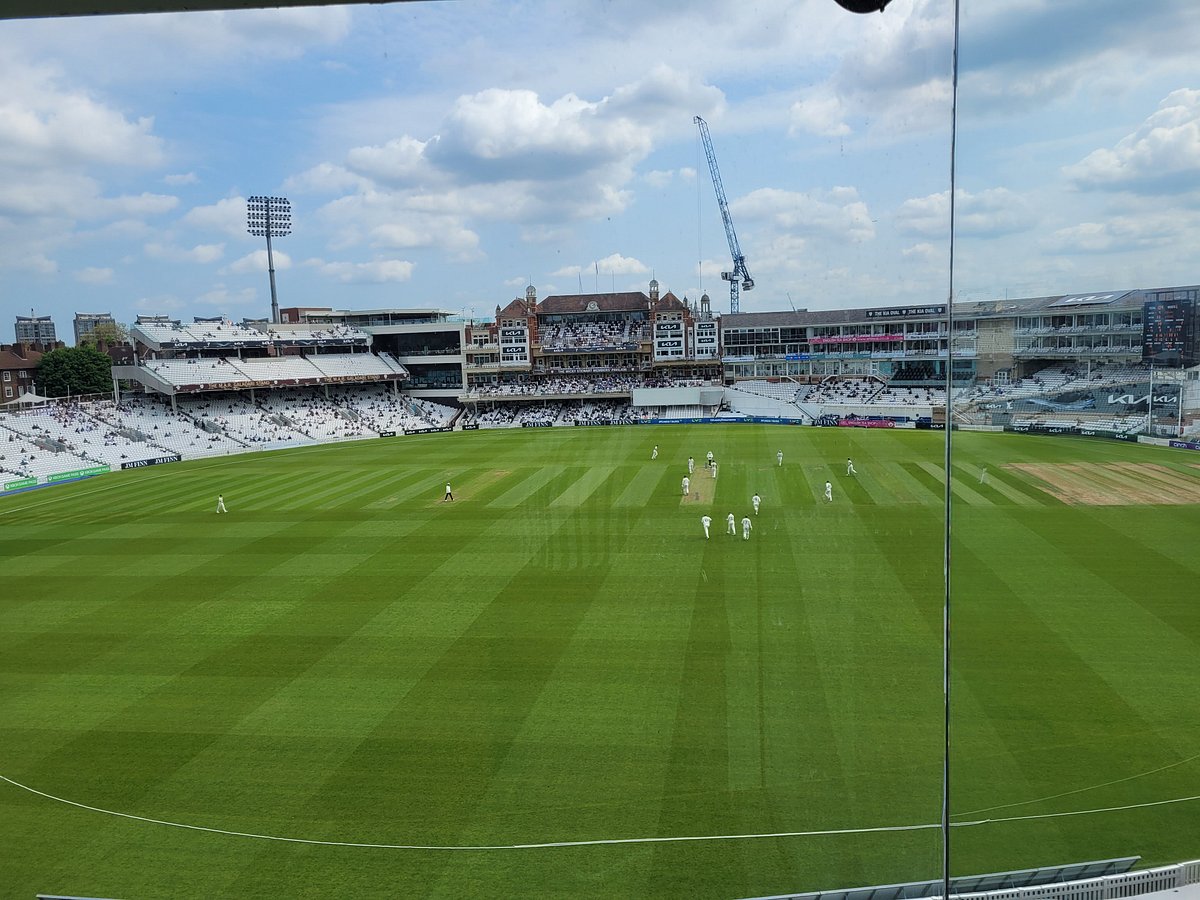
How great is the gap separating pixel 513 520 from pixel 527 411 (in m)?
24.1

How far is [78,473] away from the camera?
2488 centimetres

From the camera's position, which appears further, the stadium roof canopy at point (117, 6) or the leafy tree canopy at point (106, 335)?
the leafy tree canopy at point (106, 335)

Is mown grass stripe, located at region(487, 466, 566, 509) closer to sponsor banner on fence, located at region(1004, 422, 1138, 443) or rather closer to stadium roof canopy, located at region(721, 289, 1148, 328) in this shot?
sponsor banner on fence, located at region(1004, 422, 1138, 443)

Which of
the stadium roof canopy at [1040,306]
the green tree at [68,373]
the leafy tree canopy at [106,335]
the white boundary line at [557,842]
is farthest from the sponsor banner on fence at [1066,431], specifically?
the leafy tree canopy at [106,335]

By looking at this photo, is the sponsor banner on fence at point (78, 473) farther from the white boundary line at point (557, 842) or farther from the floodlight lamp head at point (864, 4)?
the floodlight lamp head at point (864, 4)

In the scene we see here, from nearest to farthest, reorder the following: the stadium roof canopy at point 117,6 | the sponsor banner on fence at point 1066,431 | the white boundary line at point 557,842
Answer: the stadium roof canopy at point 117,6, the sponsor banner on fence at point 1066,431, the white boundary line at point 557,842

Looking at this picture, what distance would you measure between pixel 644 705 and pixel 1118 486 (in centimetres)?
450

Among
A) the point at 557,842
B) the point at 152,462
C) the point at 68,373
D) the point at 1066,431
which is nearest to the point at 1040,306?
the point at 1066,431

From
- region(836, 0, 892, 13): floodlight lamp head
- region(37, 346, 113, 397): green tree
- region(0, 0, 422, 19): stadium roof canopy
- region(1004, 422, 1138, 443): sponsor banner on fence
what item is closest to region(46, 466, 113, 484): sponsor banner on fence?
region(37, 346, 113, 397): green tree

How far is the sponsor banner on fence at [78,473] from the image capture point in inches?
945

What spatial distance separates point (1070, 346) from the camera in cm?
323

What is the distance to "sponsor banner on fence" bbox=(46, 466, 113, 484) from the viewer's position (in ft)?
78.8

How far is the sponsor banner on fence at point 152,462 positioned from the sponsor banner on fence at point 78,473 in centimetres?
70

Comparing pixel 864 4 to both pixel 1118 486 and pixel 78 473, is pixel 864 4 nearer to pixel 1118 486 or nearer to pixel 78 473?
pixel 1118 486
